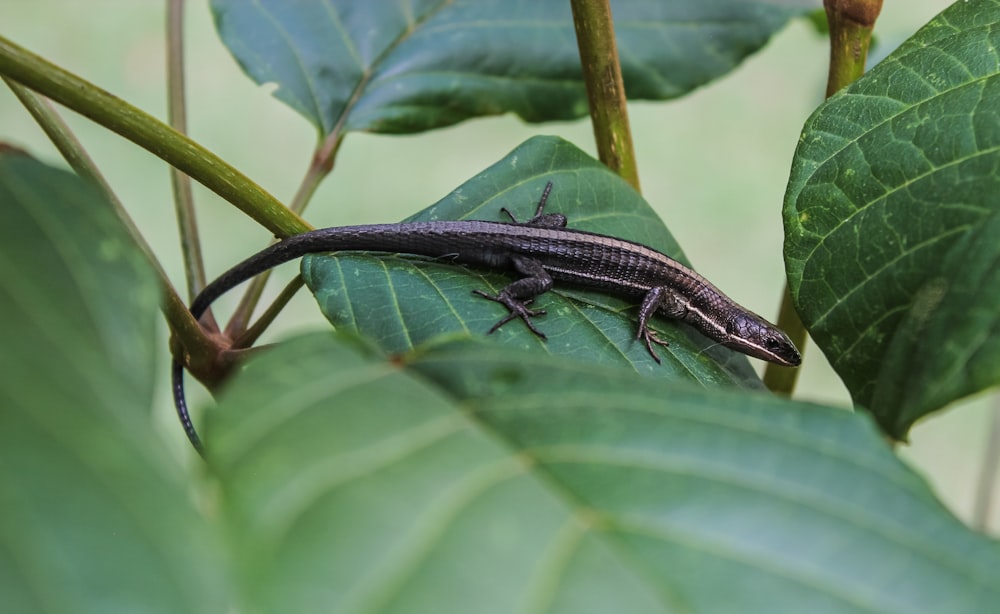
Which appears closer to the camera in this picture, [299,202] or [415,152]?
[299,202]

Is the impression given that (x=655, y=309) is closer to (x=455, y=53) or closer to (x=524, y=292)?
(x=524, y=292)

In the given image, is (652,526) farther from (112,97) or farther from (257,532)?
(112,97)

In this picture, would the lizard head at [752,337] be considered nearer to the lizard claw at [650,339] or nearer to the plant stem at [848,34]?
the lizard claw at [650,339]

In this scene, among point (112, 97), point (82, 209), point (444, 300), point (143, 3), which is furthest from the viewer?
point (143, 3)

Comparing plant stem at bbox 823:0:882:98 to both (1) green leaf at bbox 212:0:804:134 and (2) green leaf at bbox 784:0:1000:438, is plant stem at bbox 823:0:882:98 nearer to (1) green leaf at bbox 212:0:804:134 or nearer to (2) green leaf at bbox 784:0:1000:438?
(2) green leaf at bbox 784:0:1000:438

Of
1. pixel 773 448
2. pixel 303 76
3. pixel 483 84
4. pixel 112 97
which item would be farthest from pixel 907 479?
pixel 303 76

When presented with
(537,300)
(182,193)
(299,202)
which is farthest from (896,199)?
(182,193)
